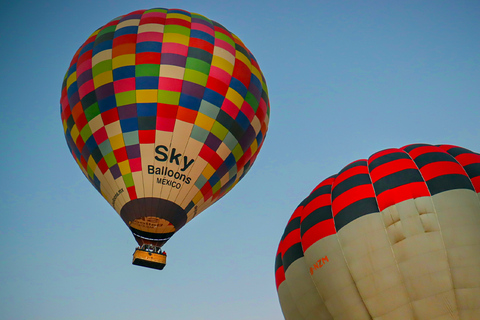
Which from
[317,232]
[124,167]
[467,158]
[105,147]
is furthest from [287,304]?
[105,147]

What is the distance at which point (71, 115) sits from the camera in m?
10.3

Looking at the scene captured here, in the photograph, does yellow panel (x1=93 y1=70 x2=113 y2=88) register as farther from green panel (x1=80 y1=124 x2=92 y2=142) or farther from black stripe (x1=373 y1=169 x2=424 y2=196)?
black stripe (x1=373 y1=169 x2=424 y2=196)

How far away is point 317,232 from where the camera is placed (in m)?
7.41

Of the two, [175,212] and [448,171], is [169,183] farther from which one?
[448,171]

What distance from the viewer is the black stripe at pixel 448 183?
6.72 meters

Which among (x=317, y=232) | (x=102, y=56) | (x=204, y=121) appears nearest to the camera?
(x=317, y=232)

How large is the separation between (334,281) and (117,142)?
5.13 meters

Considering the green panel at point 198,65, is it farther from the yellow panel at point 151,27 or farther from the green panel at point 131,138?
the green panel at point 131,138

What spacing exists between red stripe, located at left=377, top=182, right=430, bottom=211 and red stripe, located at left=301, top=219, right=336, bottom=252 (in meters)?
0.84

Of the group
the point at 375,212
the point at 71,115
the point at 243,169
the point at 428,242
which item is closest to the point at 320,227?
the point at 375,212

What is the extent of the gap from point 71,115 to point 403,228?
7.35 m

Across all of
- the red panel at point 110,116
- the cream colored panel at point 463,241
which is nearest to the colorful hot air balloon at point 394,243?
the cream colored panel at point 463,241

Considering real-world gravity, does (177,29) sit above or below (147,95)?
Result: above

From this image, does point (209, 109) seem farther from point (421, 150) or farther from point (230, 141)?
point (421, 150)
